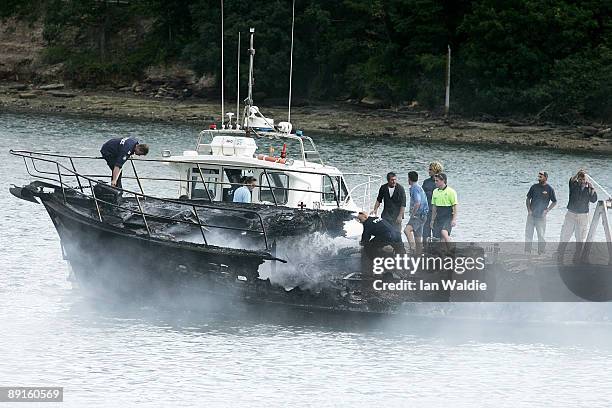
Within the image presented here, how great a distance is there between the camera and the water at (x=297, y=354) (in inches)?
727

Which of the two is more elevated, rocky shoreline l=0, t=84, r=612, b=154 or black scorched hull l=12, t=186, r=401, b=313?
black scorched hull l=12, t=186, r=401, b=313

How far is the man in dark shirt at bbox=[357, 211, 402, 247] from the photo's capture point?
65.1 ft

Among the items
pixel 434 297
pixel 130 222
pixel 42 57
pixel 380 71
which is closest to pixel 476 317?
pixel 434 297

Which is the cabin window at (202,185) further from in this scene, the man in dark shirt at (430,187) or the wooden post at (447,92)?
the wooden post at (447,92)

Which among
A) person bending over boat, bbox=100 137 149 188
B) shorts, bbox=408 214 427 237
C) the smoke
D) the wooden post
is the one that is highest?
person bending over boat, bbox=100 137 149 188

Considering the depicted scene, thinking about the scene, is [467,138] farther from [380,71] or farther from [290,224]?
[290,224]

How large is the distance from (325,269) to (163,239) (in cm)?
266

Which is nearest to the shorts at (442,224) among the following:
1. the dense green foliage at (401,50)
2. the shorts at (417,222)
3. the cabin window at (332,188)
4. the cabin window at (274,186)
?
the shorts at (417,222)

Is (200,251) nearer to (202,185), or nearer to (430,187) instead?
(202,185)

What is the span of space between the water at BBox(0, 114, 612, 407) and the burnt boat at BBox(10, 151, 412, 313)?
58cm

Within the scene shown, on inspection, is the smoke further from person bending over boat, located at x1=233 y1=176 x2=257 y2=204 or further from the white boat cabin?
person bending over boat, located at x1=233 y1=176 x2=257 y2=204

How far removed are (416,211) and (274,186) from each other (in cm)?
304

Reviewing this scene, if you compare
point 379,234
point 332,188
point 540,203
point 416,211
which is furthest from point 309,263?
point 540,203

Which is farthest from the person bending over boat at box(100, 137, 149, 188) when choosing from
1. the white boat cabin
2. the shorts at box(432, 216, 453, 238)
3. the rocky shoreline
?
the rocky shoreline
